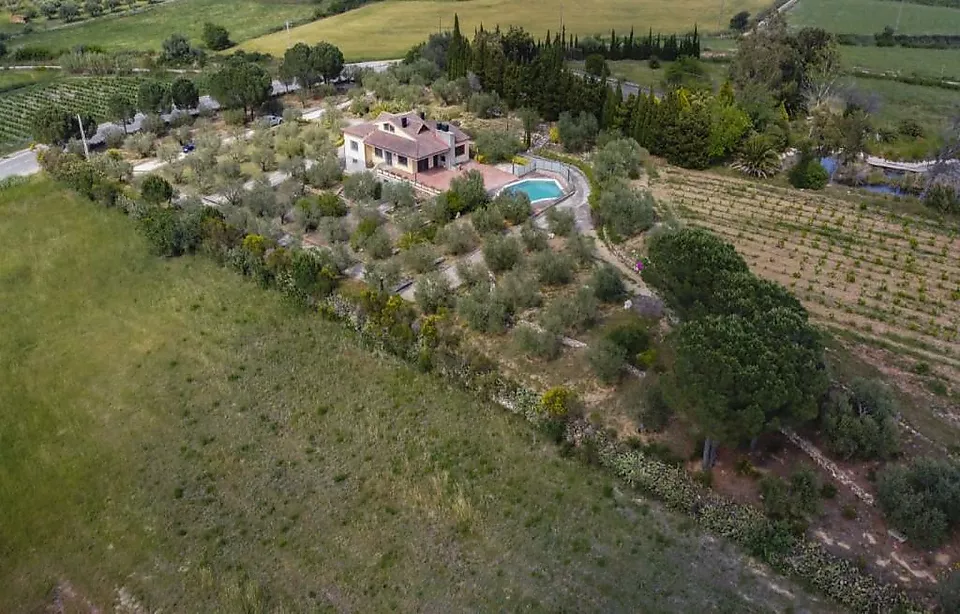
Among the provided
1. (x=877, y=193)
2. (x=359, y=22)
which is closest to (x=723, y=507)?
(x=877, y=193)

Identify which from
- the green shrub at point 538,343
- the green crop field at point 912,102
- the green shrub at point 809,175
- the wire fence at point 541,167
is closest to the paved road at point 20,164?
the wire fence at point 541,167

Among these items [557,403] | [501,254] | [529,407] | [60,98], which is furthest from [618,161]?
[60,98]

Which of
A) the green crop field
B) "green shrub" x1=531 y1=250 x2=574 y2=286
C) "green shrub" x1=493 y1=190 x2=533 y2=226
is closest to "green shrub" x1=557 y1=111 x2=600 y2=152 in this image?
"green shrub" x1=493 y1=190 x2=533 y2=226

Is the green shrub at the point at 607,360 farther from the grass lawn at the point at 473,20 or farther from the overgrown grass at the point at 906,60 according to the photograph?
the overgrown grass at the point at 906,60

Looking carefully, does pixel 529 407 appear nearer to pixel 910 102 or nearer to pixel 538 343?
pixel 538 343

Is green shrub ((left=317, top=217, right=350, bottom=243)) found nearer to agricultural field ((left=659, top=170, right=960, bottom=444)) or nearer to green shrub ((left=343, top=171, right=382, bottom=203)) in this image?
green shrub ((left=343, top=171, right=382, bottom=203))
